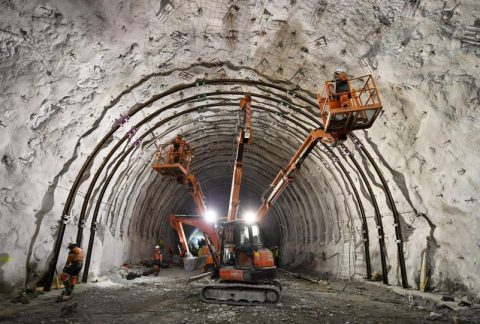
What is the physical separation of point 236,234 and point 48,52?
617 centimetres

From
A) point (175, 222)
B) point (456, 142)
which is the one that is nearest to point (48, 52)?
point (456, 142)

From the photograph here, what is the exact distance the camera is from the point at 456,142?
6.34 metres

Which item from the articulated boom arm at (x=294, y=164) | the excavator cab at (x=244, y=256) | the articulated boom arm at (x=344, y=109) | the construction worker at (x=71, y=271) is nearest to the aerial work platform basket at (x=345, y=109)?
the articulated boom arm at (x=344, y=109)

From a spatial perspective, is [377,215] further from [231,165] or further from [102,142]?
[231,165]

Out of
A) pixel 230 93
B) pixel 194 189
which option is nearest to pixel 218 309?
pixel 230 93

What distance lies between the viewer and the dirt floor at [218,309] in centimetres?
550

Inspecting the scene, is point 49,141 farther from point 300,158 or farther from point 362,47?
point 362,47

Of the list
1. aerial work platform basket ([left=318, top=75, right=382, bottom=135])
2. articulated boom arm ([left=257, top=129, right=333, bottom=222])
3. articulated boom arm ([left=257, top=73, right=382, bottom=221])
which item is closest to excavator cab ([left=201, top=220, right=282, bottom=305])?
articulated boom arm ([left=257, top=129, right=333, bottom=222])

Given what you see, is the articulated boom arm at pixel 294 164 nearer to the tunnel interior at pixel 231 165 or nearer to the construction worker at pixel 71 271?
the tunnel interior at pixel 231 165

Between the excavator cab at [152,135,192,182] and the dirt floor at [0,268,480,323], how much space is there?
412 cm

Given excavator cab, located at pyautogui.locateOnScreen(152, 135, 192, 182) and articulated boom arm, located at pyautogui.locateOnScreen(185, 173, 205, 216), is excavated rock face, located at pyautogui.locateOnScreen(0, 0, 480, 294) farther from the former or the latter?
articulated boom arm, located at pyautogui.locateOnScreen(185, 173, 205, 216)

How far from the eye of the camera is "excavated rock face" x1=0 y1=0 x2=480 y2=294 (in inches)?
221

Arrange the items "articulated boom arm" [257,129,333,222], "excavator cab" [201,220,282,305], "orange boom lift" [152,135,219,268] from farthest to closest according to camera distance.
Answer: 1. "orange boom lift" [152,135,219,268]
2. "articulated boom arm" [257,129,333,222]
3. "excavator cab" [201,220,282,305]

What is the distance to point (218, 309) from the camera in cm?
658
